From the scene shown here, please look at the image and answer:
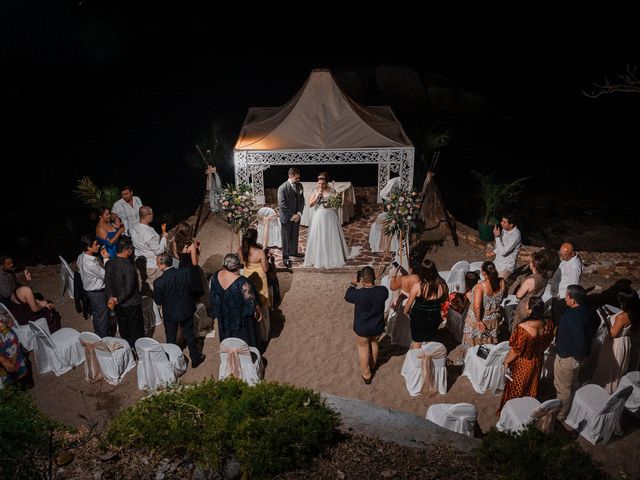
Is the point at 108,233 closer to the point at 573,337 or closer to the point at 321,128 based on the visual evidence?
the point at 321,128

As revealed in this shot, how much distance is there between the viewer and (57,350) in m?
7.14

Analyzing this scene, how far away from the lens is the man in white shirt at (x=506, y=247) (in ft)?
26.8

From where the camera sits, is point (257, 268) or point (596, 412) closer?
point (596, 412)

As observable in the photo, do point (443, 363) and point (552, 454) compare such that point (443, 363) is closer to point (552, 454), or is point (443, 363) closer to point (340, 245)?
point (552, 454)

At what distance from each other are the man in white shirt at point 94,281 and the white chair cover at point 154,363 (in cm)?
114

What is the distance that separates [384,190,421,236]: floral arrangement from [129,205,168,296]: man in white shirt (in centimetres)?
385

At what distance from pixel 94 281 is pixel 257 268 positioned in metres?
2.17

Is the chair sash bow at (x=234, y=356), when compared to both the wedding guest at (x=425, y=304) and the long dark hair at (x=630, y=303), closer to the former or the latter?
the wedding guest at (x=425, y=304)

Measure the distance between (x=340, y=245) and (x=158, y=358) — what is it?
4.21m

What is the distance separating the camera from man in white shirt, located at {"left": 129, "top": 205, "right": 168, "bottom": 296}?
342 inches

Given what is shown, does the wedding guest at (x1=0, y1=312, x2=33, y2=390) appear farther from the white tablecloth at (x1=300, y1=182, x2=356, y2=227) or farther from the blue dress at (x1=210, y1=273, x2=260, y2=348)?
the white tablecloth at (x1=300, y1=182, x2=356, y2=227)

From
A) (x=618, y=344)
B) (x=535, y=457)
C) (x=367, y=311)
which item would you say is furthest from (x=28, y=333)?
(x=618, y=344)

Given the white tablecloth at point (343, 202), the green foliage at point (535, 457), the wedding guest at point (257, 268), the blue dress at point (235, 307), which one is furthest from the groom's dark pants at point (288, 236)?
the green foliage at point (535, 457)

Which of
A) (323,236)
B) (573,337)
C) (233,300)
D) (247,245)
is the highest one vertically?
(247,245)
